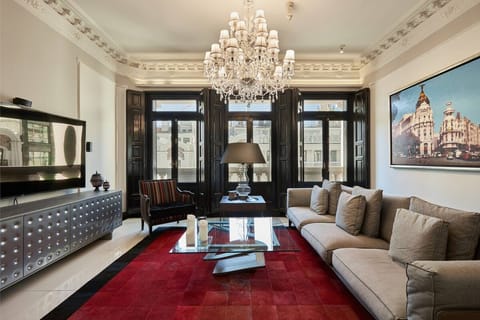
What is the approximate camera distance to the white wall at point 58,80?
2.81m

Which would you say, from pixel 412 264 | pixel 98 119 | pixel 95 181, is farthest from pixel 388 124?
pixel 98 119

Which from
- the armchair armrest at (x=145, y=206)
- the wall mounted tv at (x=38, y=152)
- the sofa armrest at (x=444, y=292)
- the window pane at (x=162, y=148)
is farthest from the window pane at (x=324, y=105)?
the sofa armrest at (x=444, y=292)

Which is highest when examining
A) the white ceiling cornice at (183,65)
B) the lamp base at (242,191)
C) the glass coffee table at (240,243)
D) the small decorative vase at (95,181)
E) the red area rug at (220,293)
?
the white ceiling cornice at (183,65)

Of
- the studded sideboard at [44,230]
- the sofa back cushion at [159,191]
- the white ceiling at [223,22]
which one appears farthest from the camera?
the sofa back cushion at [159,191]

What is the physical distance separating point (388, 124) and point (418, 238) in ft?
10.6

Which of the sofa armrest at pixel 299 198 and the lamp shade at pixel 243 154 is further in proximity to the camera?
the sofa armrest at pixel 299 198

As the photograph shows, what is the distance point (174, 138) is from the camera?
223 inches

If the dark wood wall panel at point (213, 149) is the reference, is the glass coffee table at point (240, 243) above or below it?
below

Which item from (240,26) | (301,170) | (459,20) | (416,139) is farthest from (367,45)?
(240,26)

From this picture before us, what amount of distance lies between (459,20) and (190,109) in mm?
4537

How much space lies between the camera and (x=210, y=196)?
5.39 meters

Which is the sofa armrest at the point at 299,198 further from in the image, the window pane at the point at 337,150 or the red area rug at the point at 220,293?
the window pane at the point at 337,150

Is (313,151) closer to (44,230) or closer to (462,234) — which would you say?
(462,234)

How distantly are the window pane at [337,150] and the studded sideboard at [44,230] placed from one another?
4.49 m
